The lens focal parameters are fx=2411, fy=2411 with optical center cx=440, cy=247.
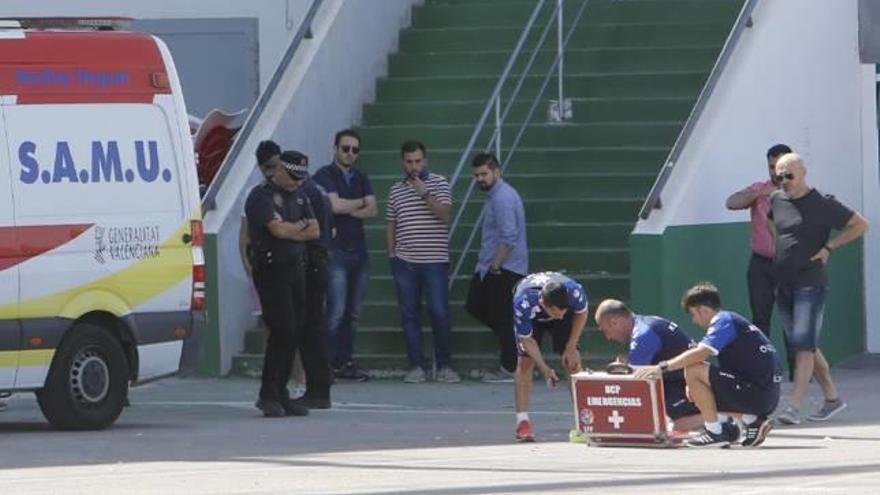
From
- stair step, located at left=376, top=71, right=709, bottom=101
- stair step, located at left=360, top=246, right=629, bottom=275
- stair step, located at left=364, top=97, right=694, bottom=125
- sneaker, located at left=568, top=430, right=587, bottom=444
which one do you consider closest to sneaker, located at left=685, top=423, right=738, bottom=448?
sneaker, located at left=568, top=430, right=587, bottom=444

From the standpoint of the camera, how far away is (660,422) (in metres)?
13.6

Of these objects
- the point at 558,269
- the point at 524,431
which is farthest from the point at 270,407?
the point at 558,269

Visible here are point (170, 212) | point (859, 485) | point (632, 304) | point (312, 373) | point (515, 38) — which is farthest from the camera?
point (515, 38)

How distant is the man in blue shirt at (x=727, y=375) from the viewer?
45.1 feet

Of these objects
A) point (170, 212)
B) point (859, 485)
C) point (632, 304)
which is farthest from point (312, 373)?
point (859, 485)

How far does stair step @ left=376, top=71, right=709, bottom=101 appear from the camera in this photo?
67.9 feet

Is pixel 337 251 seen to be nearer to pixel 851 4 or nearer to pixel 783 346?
pixel 783 346

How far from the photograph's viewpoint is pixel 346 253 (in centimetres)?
1869

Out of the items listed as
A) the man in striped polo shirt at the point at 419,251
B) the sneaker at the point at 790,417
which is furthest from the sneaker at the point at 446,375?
the sneaker at the point at 790,417

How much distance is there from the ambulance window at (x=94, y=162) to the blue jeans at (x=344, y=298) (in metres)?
3.26

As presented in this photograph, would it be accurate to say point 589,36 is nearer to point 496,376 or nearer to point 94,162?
point 496,376

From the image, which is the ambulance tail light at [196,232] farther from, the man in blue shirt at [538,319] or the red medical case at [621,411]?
the red medical case at [621,411]

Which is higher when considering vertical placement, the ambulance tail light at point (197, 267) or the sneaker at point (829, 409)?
the ambulance tail light at point (197, 267)

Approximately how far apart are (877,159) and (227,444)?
7857mm
